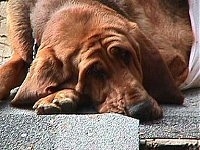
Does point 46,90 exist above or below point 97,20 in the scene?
below

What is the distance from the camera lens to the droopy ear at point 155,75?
3.47 meters

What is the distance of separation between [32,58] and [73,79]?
55cm

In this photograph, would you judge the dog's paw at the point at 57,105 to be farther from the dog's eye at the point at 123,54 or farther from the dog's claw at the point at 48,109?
the dog's eye at the point at 123,54

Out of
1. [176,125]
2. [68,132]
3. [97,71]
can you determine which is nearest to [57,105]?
[97,71]

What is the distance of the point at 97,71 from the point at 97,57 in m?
0.07

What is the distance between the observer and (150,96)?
330 cm

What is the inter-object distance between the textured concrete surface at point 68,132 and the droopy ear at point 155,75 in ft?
1.73

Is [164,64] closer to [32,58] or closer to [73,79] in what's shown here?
[73,79]

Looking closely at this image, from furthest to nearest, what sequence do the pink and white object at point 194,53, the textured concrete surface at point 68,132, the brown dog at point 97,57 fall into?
the pink and white object at point 194,53 → the brown dog at point 97,57 → the textured concrete surface at point 68,132

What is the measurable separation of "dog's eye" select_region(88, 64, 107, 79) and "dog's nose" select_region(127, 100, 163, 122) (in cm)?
24

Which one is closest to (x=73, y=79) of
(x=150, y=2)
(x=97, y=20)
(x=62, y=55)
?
(x=62, y=55)

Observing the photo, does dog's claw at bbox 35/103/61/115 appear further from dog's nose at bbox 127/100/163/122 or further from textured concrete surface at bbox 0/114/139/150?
dog's nose at bbox 127/100/163/122

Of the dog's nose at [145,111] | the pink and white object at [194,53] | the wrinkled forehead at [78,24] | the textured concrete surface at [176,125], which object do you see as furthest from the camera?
the pink and white object at [194,53]

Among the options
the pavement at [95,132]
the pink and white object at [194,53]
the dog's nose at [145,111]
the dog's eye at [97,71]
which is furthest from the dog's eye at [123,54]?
the pink and white object at [194,53]
